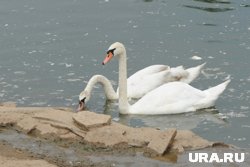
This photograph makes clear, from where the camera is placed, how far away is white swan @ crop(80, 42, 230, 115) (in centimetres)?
1044

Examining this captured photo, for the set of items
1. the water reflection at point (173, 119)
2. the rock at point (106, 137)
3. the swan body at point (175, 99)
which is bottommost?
the water reflection at point (173, 119)

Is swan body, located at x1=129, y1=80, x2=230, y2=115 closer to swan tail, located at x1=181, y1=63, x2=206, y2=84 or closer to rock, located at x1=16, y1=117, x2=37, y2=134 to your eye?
swan tail, located at x1=181, y1=63, x2=206, y2=84

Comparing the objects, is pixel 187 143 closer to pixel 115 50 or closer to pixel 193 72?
pixel 115 50

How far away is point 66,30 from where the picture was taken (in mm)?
13906

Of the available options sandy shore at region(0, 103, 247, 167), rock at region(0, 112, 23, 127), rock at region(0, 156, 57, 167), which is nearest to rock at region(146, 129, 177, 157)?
sandy shore at region(0, 103, 247, 167)

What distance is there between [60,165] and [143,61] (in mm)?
5258

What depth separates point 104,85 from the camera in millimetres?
10859

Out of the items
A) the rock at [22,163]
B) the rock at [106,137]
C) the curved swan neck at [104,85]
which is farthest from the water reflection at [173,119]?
the rock at [22,163]

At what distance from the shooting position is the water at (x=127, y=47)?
10.4 meters

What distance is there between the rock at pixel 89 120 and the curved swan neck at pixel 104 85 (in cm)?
212

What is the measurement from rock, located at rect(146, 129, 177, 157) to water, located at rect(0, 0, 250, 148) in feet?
4.88

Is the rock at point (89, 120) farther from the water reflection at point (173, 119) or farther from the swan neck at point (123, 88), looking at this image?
the swan neck at point (123, 88)

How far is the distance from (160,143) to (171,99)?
2842 mm

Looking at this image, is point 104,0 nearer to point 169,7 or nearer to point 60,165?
point 169,7
